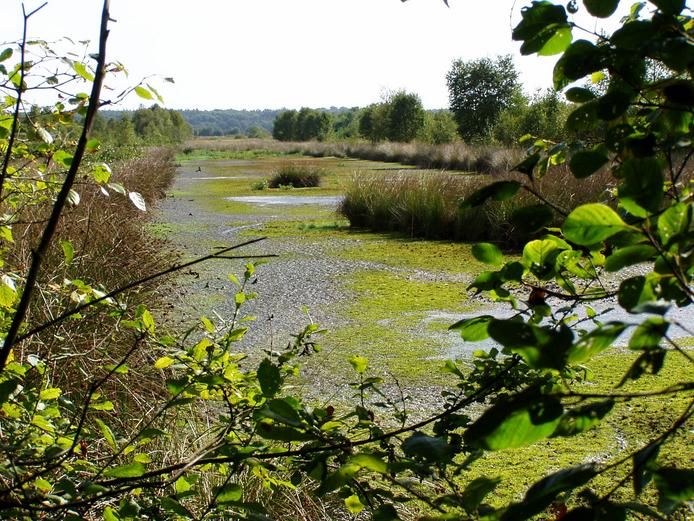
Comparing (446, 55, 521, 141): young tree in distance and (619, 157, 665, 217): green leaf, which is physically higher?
(446, 55, 521, 141): young tree in distance

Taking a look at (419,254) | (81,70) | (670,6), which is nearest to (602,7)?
(670,6)

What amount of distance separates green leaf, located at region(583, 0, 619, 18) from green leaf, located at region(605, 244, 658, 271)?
0.45ft

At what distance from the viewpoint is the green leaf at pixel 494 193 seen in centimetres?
43

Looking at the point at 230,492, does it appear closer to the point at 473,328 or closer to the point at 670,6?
the point at 473,328

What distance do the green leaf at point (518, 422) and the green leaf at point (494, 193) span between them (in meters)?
0.16

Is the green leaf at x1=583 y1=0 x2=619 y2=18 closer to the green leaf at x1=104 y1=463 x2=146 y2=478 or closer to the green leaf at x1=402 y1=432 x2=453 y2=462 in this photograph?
the green leaf at x1=402 y1=432 x2=453 y2=462

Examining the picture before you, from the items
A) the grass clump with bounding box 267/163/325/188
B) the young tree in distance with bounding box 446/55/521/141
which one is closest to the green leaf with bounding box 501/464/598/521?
the grass clump with bounding box 267/163/325/188

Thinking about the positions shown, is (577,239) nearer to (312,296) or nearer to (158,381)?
(158,381)

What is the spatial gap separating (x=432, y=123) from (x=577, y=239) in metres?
33.9

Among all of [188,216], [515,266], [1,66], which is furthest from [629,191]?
[188,216]

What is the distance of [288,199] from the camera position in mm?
12719

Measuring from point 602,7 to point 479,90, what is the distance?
29341 mm

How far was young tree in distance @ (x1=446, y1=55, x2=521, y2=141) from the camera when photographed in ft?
92.3

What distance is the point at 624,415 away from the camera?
2773 mm
